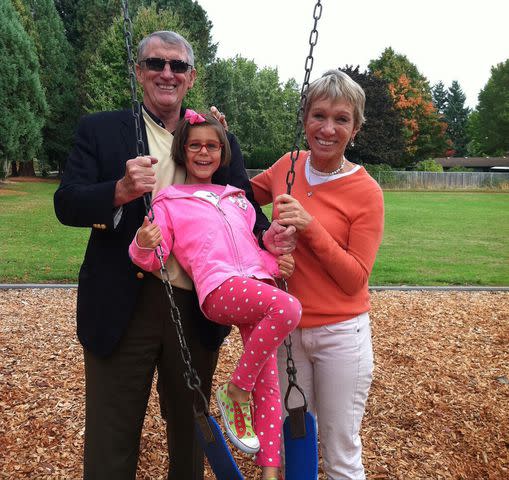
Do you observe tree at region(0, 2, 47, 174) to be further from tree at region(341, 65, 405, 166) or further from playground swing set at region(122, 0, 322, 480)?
A: tree at region(341, 65, 405, 166)

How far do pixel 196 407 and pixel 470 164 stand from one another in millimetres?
57590

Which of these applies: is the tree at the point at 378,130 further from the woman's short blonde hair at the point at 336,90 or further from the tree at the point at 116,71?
the woman's short blonde hair at the point at 336,90

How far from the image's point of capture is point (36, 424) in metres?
3.94

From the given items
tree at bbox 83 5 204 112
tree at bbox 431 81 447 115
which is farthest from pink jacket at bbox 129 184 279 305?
tree at bbox 431 81 447 115

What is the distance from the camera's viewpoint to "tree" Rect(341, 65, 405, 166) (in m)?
37.2

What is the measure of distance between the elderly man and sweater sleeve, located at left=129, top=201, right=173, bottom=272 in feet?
0.38

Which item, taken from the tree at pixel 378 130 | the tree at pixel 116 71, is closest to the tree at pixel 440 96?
the tree at pixel 378 130

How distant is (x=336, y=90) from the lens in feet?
7.25

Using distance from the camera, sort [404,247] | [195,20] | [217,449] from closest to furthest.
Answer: [217,449] → [404,247] → [195,20]

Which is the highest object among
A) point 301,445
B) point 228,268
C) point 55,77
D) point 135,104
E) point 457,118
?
point 457,118

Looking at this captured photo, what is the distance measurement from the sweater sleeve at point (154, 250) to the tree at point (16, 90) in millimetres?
19475

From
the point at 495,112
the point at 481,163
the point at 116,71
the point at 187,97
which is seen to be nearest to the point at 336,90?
the point at 187,97

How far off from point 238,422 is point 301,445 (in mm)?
252

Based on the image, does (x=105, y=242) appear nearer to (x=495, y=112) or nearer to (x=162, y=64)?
(x=162, y=64)
